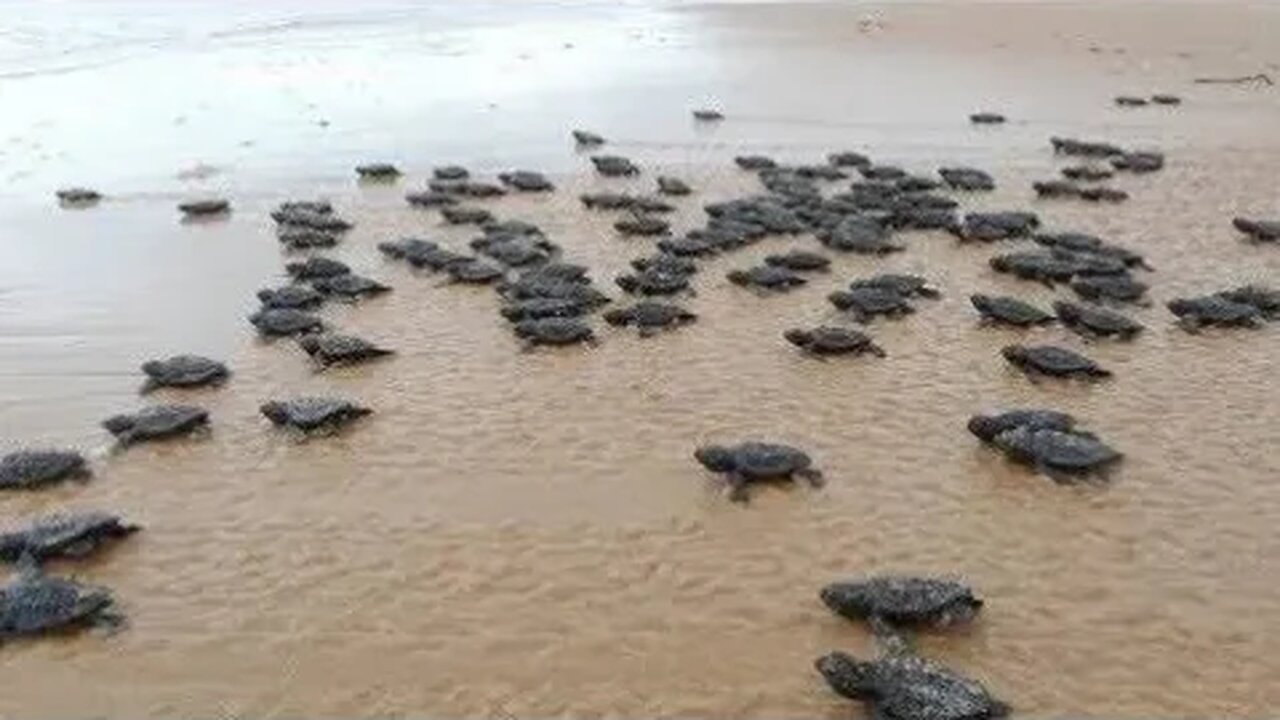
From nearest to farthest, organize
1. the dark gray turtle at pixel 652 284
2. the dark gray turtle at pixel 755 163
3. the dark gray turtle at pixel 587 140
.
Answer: the dark gray turtle at pixel 652 284, the dark gray turtle at pixel 755 163, the dark gray turtle at pixel 587 140

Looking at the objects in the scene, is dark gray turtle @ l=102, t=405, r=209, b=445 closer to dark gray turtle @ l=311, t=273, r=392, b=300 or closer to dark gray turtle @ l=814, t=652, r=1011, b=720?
dark gray turtle @ l=311, t=273, r=392, b=300

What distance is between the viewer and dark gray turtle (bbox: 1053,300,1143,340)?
12.2m

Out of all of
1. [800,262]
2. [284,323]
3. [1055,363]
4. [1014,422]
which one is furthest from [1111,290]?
[284,323]

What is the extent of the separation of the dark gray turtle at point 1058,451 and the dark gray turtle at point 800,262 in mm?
4796

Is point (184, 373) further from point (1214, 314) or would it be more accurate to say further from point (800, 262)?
point (1214, 314)

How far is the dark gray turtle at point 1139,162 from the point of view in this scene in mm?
18703

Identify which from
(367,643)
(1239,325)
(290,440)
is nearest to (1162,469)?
(1239,325)

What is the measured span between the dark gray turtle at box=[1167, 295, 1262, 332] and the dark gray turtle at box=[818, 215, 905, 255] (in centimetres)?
329

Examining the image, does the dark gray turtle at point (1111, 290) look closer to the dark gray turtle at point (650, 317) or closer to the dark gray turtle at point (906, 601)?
the dark gray turtle at point (650, 317)

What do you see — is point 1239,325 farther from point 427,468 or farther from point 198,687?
point 198,687

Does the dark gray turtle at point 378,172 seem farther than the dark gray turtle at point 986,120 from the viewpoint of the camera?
No

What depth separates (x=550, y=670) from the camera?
24.0 ft

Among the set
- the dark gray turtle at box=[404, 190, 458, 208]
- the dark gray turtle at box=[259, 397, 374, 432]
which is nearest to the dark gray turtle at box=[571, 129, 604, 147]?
the dark gray turtle at box=[404, 190, 458, 208]

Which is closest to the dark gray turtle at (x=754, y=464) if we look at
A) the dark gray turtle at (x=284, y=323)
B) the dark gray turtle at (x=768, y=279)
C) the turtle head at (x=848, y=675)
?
the turtle head at (x=848, y=675)
